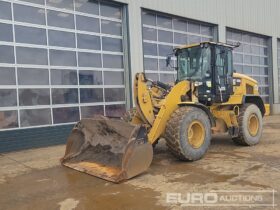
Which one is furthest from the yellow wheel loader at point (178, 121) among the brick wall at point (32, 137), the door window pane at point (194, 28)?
the door window pane at point (194, 28)

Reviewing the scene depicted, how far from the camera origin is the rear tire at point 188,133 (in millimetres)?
6586

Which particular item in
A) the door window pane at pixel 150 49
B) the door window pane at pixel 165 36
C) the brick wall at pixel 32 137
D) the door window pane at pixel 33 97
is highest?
the door window pane at pixel 165 36

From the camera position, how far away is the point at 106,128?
6699 millimetres

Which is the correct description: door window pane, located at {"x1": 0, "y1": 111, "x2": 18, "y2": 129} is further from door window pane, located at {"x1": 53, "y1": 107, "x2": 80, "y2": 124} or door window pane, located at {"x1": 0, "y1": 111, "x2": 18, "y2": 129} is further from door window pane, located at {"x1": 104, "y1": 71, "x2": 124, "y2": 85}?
door window pane, located at {"x1": 104, "y1": 71, "x2": 124, "y2": 85}

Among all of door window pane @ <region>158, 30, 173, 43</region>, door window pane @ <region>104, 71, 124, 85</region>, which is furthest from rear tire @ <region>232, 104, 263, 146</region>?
door window pane @ <region>158, 30, 173, 43</region>

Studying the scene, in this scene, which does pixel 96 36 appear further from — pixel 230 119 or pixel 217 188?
pixel 217 188

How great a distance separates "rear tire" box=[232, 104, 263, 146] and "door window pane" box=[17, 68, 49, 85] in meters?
5.81

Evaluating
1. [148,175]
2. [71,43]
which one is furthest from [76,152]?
[71,43]

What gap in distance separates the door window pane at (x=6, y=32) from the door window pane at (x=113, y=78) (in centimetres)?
343

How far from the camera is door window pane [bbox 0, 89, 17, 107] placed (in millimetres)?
9484

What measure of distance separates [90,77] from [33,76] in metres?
2.01

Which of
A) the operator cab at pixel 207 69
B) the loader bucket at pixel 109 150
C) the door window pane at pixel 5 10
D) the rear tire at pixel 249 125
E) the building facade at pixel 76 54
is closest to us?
the loader bucket at pixel 109 150

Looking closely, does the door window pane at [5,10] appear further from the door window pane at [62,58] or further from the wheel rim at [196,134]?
the wheel rim at [196,134]

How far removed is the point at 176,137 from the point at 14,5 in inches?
255
